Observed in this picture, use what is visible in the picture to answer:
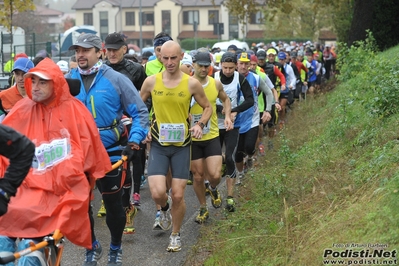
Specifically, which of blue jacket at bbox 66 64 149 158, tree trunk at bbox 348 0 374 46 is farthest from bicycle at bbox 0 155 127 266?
tree trunk at bbox 348 0 374 46

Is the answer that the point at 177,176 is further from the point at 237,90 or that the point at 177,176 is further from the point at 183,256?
the point at 237,90

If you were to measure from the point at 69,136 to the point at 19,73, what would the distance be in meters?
2.64

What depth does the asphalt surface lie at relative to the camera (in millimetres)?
7754

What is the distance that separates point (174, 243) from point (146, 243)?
1.74 feet

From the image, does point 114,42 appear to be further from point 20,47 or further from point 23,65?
point 20,47

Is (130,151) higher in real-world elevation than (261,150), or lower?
higher

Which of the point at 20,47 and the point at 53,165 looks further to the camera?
the point at 20,47

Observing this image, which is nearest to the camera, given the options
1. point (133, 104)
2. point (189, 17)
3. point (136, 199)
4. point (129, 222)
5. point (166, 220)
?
point (133, 104)

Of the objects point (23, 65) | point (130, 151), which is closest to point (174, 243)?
point (130, 151)

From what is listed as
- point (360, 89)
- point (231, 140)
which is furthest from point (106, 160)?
point (360, 89)

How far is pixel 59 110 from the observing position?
577 centimetres

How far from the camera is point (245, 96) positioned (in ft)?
34.9

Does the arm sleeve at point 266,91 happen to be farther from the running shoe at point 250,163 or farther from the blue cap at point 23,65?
the blue cap at point 23,65

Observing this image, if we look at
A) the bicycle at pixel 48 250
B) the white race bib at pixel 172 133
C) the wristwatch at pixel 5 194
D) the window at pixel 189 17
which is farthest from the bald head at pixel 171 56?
the window at pixel 189 17
